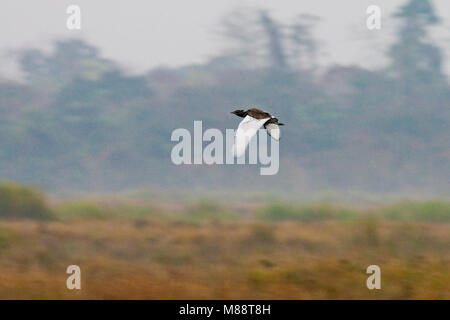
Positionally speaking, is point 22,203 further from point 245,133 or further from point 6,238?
point 245,133

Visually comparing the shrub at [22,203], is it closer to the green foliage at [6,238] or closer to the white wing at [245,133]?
the green foliage at [6,238]

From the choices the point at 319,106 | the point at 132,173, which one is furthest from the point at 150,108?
the point at 319,106

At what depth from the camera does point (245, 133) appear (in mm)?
6758

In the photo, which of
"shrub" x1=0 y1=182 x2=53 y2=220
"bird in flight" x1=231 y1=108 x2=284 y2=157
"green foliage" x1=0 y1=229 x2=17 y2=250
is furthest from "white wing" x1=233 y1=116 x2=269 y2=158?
"shrub" x1=0 y1=182 x2=53 y2=220

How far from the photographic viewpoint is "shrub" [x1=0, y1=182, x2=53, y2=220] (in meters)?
12.7

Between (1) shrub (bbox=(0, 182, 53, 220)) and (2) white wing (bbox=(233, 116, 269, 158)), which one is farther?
(1) shrub (bbox=(0, 182, 53, 220))

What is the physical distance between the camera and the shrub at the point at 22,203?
12.7 meters

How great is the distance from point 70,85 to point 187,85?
9.98ft

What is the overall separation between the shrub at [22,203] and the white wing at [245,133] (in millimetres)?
6204

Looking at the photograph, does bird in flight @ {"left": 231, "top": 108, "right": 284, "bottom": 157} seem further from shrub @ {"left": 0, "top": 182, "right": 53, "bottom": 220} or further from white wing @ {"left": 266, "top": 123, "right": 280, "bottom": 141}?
shrub @ {"left": 0, "top": 182, "right": 53, "bottom": 220}

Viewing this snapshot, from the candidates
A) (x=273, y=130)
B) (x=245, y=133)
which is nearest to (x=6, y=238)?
(x=273, y=130)

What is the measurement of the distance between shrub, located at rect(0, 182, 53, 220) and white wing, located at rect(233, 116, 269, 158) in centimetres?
620

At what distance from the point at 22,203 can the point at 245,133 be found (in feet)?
23.2
